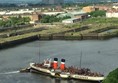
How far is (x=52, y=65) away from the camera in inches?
620

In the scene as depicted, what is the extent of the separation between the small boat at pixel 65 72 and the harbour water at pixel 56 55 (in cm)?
20

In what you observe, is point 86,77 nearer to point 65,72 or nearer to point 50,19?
point 65,72

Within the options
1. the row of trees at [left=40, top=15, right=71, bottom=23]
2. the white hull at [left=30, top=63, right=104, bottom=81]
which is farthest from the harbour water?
the row of trees at [left=40, top=15, right=71, bottom=23]

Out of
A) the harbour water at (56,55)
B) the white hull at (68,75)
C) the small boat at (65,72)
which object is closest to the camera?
the white hull at (68,75)

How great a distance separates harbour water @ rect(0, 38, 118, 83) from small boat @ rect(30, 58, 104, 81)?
0.66ft

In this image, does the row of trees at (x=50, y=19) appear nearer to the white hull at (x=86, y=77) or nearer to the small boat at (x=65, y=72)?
the small boat at (x=65, y=72)

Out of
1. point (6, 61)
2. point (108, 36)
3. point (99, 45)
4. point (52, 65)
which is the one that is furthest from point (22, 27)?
point (52, 65)

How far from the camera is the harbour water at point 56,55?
15283mm

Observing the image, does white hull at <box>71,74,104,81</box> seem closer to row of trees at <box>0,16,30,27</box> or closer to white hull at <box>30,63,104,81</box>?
white hull at <box>30,63,104,81</box>

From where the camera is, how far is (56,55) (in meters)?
19.7

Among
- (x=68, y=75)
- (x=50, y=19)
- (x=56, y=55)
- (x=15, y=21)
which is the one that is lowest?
(x=50, y=19)

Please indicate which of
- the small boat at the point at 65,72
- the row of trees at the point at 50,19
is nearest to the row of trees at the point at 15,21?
the row of trees at the point at 50,19

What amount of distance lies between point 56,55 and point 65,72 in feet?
15.7

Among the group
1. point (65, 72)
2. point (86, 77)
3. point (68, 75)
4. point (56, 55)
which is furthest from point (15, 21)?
point (86, 77)
